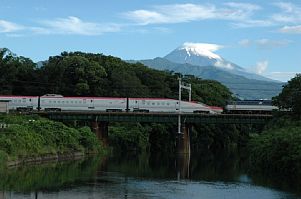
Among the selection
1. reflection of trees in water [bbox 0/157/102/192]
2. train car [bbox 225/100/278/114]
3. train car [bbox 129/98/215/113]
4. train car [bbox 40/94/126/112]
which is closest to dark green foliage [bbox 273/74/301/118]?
train car [bbox 225/100/278/114]

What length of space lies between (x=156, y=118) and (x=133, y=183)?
125 ft

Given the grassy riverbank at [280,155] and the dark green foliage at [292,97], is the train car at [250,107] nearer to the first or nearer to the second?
the dark green foliage at [292,97]

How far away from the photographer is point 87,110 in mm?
88938

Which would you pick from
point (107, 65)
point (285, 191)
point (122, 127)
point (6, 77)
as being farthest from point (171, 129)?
point (285, 191)

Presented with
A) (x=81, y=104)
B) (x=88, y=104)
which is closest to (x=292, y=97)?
(x=88, y=104)

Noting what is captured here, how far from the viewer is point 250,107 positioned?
88188 mm

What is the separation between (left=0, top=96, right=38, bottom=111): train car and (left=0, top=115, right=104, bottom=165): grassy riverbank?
38.2 ft

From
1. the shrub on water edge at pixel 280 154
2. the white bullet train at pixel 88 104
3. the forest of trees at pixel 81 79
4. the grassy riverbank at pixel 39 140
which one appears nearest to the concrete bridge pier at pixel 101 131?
the grassy riverbank at pixel 39 140

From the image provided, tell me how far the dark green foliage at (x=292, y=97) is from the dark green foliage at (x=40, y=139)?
87.2 feet

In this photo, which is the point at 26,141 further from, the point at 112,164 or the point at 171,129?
the point at 171,129

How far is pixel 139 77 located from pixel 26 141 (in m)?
70.4

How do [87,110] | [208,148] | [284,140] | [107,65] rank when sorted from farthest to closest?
1. [107,65]
2. [208,148]
3. [87,110]
4. [284,140]

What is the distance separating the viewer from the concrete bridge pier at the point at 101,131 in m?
81.7

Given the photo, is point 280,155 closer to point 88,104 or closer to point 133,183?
point 133,183
